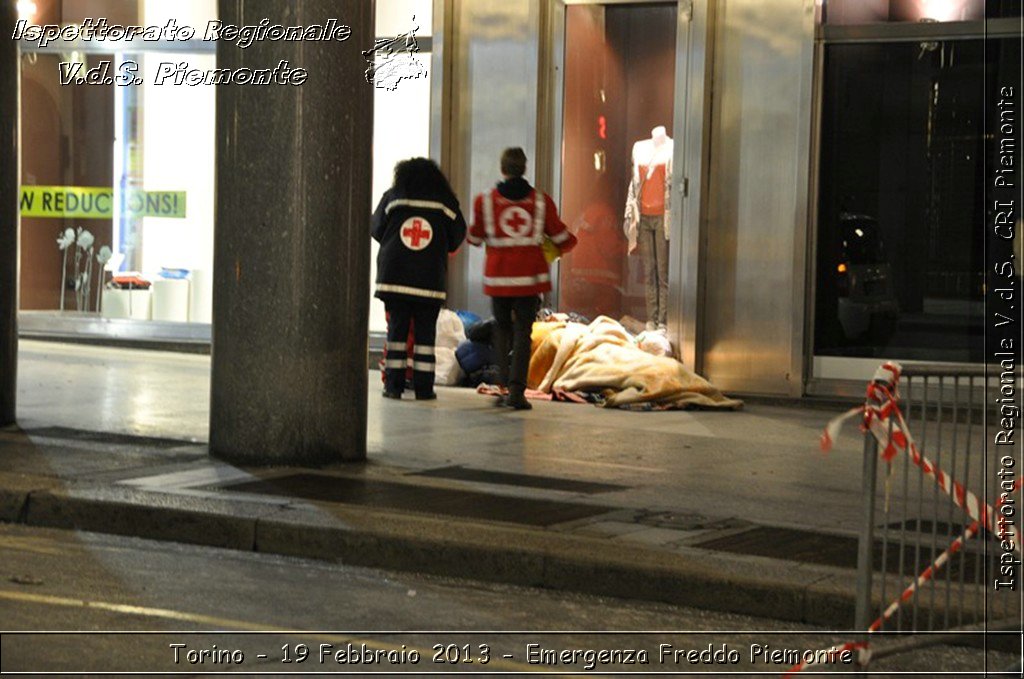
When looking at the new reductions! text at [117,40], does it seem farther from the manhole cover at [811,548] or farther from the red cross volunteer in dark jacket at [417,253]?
the manhole cover at [811,548]

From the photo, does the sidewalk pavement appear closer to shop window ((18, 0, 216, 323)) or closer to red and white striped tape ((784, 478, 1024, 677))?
red and white striped tape ((784, 478, 1024, 677))

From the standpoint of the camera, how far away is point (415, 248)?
1271 centimetres

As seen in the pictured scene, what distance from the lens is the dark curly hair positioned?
12633 millimetres

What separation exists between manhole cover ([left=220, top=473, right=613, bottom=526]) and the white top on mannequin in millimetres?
6689

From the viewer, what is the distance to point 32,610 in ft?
20.1

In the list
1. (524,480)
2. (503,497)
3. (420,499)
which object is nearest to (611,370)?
(524,480)

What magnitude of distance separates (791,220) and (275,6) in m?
6.16

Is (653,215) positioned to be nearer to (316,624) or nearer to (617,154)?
(617,154)

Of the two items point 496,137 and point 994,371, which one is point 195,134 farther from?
point 994,371

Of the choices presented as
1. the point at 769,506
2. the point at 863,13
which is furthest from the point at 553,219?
the point at 769,506

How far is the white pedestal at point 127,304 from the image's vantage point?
16891 mm

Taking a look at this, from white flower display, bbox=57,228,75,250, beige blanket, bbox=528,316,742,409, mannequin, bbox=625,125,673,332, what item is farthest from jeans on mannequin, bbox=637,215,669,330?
white flower display, bbox=57,228,75,250

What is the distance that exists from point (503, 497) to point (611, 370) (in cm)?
500

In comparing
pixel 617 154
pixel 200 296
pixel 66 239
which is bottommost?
pixel 200 296
